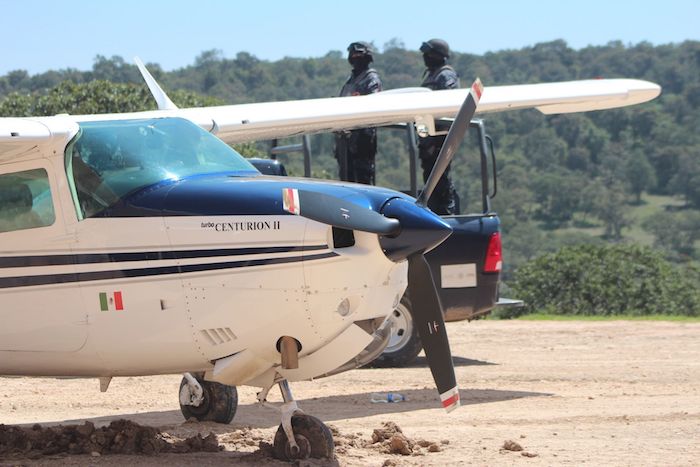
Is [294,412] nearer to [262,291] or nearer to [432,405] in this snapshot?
[262,291]

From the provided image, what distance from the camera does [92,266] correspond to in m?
7.70

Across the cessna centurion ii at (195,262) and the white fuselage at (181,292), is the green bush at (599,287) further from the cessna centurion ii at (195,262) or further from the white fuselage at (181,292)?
the white fuselage at (181,292)

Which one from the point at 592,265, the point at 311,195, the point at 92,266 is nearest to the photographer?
the point at 311,195

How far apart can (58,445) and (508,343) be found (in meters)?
7.79

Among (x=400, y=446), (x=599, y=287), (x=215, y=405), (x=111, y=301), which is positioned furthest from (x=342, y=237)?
(x=599, y=287)

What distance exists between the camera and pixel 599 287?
21516 millimetres

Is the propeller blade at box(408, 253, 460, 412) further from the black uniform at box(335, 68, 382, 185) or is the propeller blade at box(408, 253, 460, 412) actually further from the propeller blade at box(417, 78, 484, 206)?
the black uniform at box(335, 68, 382, 185)

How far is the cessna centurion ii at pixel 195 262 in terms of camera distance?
281 inches

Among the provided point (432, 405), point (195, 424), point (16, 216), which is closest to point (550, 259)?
point (432, 405)

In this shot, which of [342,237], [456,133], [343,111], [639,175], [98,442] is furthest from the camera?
[639,175]

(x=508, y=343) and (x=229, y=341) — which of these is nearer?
(x=229, y=341)

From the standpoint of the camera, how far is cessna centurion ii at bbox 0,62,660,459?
7.13m

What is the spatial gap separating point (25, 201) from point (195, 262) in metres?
Result: 1.36

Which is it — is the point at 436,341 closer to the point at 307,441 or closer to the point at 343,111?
the point at 307,441
